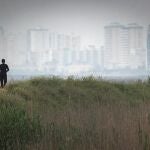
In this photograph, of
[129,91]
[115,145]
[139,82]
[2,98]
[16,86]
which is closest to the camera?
[115,145]

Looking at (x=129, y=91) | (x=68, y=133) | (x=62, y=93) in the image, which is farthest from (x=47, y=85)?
(x=68, y=133)

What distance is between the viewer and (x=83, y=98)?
73.4 ft

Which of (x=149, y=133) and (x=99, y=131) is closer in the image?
(x=149, y=133)

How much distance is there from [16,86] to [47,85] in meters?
1.87

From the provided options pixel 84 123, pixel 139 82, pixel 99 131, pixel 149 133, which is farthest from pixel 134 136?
pixel 139 82

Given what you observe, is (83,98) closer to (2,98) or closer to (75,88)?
(75,88)

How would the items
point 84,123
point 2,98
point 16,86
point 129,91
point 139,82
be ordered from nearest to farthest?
point 84,123, point 2,98, point 16,86, point 129,91, point 139,82

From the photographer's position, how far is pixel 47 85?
23.6 metres

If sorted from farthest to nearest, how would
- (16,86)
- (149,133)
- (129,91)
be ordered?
(129,91)
(16,86)
(149,133)

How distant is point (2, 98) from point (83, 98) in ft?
17.6

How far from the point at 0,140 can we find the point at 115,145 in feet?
8.05

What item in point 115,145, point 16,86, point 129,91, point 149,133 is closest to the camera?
point 115,145

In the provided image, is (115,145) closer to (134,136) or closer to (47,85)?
(134,136)

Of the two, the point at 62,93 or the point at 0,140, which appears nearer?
the point at 0,140
